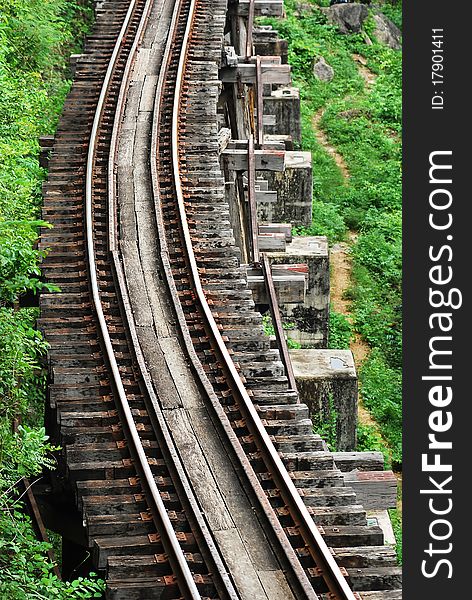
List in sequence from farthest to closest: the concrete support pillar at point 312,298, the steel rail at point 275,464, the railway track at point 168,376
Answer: the concrete support pillar at point 312,298, the railway track at point 168,376, the steel rail at point 275,464

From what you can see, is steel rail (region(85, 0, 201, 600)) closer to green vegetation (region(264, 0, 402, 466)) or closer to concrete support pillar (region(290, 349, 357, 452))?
concrete support pillar (region(290, 349, 357, 452))

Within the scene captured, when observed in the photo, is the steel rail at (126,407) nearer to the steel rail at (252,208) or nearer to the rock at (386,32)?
the steel rail at (252,208)

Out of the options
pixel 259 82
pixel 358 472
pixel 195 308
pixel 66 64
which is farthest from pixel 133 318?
pixel 66 64

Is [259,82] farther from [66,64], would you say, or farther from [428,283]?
[428,283]

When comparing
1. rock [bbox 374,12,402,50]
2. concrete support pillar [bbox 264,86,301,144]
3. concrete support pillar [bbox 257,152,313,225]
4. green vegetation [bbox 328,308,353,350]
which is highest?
rock [bbox 374,12,402,50]

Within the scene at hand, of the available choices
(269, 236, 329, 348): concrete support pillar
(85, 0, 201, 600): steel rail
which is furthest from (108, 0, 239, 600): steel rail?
(269, 236, 329, 348): concrete support pillar

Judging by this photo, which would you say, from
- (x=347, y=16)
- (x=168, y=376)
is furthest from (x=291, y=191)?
(x=347, y=16)

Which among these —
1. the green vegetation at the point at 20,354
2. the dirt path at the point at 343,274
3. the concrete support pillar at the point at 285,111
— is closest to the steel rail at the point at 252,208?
the green vegetation at the point at 20,354
